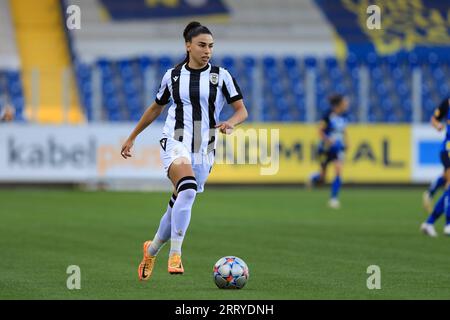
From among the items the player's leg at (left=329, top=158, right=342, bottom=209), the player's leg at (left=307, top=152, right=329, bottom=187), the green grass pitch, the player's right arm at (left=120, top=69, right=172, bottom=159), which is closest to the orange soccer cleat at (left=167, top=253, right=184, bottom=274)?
the green grass pitch

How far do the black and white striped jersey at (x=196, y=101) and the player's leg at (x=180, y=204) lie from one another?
236mm

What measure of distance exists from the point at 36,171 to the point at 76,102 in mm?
4137

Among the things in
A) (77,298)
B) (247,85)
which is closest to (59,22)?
(247,85)

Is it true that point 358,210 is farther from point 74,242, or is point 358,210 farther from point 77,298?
point 77,298

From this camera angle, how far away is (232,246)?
45.9 feet

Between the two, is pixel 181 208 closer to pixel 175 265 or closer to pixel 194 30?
pixel 175 265

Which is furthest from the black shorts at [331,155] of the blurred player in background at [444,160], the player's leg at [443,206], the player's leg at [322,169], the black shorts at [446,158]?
the black shorts at [446,158]

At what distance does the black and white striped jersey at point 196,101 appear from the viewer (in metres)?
10.3

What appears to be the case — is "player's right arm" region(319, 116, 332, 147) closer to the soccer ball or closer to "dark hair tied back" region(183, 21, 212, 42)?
"dark hair tied back" region(183, 21, 212, 42)

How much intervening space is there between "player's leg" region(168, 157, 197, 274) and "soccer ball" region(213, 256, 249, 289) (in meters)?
0.55

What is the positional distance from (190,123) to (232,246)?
3.94 metres

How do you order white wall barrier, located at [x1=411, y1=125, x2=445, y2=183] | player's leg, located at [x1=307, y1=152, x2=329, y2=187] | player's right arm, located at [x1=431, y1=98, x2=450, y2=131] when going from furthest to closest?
white wall barrier, located at [x1=411, y1=125, x2=445, y2=183]
player's leg, located at [x1=307, y1=152, x2=329, y2=187]
player's right arm, located at [x1=431, y1=98, x2=450, y2=131]

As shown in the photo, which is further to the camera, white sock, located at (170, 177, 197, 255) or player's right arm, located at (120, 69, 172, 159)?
player's right arm, located at (120, 69, 172, 159)

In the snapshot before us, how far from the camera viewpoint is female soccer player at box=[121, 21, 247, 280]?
10148 millimetres
